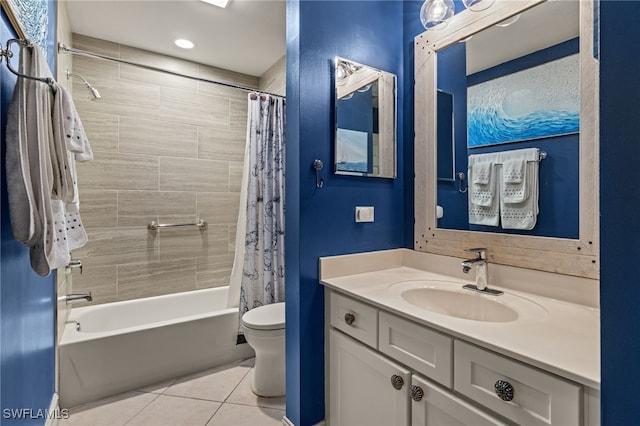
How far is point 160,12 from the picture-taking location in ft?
7.02

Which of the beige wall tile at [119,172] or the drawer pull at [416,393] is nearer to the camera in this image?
the drawer pull at [416,393]

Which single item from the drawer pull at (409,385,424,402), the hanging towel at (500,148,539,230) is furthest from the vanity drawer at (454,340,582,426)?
the hanging towel at (500,148,539,230)

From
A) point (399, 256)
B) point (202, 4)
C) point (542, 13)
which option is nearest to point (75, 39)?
point (202, 4)

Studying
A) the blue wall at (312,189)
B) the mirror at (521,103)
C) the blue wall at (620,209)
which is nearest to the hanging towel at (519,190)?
the mirror at (521,103)

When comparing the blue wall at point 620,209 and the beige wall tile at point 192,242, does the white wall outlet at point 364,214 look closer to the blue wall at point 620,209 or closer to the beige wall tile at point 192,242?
the blue wall at point 620,209

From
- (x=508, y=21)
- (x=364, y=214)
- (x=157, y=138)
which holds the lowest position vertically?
(x=364, y=214)

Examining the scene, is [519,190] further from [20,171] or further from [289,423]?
[20,171]

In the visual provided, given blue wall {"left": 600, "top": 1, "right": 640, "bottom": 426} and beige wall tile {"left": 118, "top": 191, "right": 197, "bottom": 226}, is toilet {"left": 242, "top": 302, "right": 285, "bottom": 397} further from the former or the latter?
blue wall {"left": 600, "top": 1, "right": 640, "bottom": 426}

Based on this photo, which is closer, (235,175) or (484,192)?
(484,192)

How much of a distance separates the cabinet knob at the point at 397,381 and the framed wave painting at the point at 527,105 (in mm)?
1086

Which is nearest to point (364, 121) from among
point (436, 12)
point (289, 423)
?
point (436, 12)

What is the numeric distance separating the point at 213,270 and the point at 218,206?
0.62 m

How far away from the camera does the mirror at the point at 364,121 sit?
1.58 metres

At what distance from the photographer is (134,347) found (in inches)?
78.5
